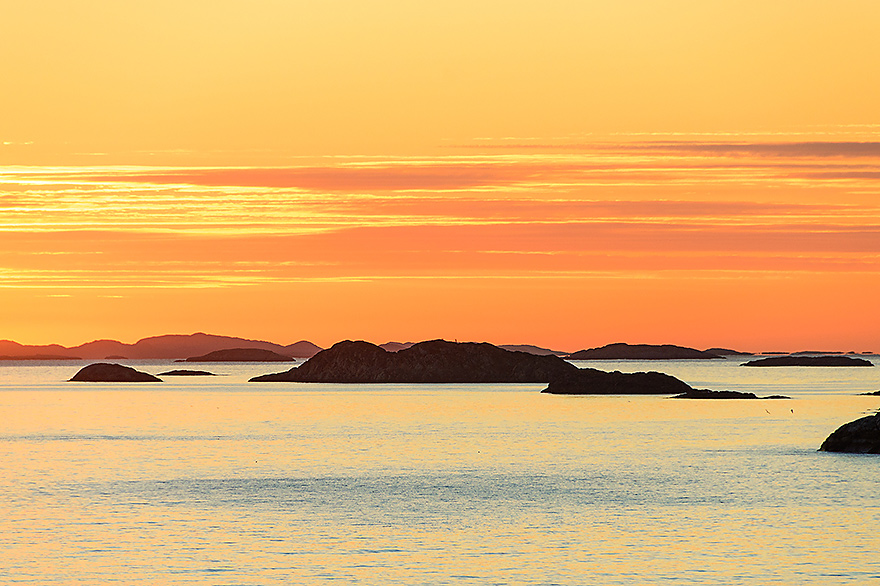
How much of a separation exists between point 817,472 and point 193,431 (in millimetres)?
76487

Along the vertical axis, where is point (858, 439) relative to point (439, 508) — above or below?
above

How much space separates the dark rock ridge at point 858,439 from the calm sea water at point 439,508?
296 centimetres

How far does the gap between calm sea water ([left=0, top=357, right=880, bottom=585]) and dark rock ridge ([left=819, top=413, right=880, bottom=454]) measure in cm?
296

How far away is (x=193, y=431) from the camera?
452ft

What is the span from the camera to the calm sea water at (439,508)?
47.1 metres

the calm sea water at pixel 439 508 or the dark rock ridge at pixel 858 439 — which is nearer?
the calm sea water at pixel 439 508

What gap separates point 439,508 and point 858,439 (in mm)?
45853

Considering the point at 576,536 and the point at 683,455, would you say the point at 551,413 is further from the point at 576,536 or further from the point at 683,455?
the point at 576,536

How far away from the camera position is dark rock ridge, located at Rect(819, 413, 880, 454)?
95925mm

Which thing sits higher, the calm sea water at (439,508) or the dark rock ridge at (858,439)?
the dark rock ridge at (858,439)

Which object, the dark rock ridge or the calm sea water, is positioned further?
the dark rock ridge

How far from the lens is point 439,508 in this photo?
214 ft

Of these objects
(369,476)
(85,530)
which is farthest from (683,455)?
(85,530)

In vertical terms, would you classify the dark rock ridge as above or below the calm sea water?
above
